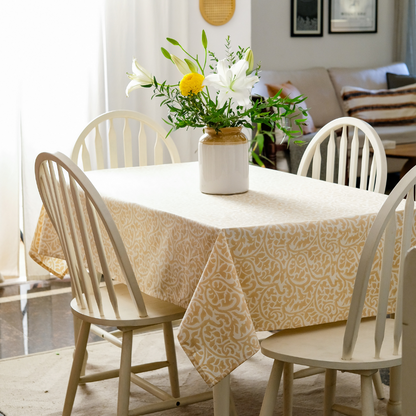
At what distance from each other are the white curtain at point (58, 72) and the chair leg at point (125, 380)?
186 centimetres

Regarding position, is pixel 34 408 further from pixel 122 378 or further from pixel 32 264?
pixel 32 264

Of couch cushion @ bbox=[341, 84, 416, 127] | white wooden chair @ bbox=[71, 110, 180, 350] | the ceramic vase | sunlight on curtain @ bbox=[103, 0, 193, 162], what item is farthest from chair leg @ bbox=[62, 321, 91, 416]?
couch cushion @ bbox=[341, 84, 416, 127]

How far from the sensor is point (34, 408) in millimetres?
2027

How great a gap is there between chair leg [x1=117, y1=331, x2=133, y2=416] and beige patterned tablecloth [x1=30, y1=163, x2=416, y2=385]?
14 centimetres

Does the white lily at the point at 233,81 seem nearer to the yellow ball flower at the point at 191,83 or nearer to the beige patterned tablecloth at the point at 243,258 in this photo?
the yellow ball flower at the point at 191,83

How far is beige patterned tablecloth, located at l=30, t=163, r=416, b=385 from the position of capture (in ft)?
4.32

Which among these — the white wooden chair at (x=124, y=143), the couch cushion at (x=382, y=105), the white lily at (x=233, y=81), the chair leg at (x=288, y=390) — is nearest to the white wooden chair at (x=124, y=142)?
the white wooden chair at (x=124, y=143)

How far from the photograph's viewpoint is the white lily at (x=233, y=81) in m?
1.60

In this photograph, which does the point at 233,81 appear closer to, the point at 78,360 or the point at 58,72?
the point at 78,360

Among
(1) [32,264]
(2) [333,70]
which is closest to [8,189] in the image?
(1) [32,264]

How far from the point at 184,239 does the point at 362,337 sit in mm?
461

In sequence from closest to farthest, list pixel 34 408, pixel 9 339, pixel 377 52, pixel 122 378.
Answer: pixel 122 378, pixel 34 408, pixel 9 339, pixel 377 52

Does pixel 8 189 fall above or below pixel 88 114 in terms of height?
below

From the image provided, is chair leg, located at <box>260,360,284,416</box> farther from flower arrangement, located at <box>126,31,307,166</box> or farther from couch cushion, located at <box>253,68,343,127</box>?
couch cushion, located at <box>253,68,343,127</box>
